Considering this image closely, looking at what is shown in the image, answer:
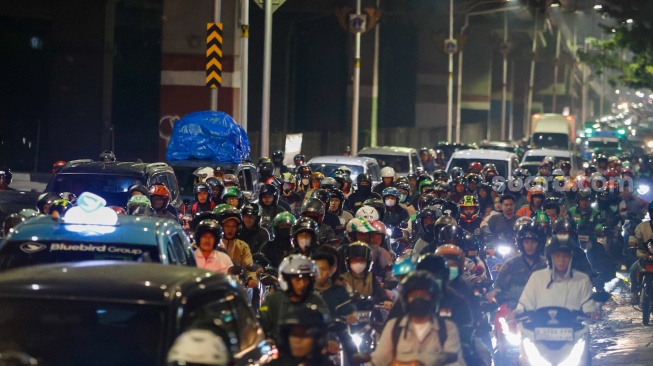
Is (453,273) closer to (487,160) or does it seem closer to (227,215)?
(227,215)

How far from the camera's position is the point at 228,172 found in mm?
22281

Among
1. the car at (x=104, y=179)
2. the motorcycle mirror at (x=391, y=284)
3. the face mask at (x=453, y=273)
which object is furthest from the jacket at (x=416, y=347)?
the car at (x=104, y=179)

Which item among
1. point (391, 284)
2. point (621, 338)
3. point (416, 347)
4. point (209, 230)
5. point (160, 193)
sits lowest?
point (621, 338)

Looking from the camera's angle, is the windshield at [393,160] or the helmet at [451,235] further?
the windshield at [393,160]

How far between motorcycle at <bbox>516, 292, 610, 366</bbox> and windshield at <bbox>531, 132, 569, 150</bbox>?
4312 cm

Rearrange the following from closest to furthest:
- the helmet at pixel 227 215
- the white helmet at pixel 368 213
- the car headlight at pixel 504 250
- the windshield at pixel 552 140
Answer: the helmet at pixel 227 215 → the white helmet at pixel 368 213 → the car headlight at pixel 504 250 → the windshield at pixel 552 140

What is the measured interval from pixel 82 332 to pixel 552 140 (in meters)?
47.9

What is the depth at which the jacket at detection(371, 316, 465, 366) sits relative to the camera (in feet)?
26.2

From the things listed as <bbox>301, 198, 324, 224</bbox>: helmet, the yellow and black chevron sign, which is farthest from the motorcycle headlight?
the yellow and black chevron sign

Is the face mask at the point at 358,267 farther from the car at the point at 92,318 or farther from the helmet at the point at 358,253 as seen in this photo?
the car at the point at 92,318

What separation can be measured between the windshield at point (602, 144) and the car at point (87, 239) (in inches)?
1747

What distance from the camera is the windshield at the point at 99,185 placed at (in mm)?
16562

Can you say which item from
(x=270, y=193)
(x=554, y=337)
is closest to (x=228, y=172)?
(x=270, y=193)

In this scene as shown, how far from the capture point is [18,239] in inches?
359
